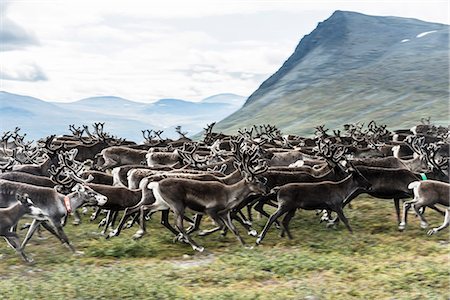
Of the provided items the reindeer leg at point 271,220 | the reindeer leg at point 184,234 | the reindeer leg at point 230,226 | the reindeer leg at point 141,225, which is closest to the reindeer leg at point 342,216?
the reindeer leg at point 271,220

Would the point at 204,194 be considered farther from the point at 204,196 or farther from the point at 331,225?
the point at 331,225

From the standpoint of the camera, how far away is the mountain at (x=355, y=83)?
102500 mm

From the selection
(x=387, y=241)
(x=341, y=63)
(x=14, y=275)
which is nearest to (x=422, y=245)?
(x=387, y=241)

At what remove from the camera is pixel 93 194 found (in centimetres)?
1313

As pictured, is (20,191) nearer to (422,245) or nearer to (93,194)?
(93,194)

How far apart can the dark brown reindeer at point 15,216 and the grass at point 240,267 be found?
34cm

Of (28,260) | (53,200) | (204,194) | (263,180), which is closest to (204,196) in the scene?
(204,194)

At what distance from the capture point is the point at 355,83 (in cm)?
13338

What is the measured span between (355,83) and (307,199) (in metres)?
125

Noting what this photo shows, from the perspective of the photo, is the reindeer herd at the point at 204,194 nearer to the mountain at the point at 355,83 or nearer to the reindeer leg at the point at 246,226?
the reindeer leg at the point at 246,226

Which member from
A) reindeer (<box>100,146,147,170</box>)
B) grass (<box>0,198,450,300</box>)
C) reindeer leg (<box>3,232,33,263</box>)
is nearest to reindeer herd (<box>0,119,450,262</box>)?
reindeer leg (<box>3,232,33,263</box>)

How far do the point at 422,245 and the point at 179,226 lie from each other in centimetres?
575

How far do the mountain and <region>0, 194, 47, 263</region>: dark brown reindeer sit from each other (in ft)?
247

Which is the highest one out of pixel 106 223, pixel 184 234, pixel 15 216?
pixel 15 216
